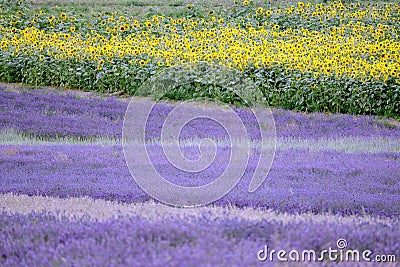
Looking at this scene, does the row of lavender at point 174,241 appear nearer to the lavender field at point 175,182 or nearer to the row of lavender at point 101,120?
the lavender field at point 175,182

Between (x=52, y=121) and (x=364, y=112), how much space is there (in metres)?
5.88

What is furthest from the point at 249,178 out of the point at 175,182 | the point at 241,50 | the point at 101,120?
the point at 241,50

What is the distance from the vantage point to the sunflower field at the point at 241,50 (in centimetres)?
1313

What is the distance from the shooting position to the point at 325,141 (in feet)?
34.3

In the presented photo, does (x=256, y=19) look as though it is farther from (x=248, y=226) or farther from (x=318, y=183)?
(x=248, y=226)

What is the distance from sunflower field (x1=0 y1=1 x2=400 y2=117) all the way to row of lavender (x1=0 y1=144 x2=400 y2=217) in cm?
425

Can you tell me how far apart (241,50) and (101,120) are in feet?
13.5

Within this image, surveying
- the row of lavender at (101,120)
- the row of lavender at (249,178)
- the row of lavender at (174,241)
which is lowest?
the row of lavender at (101,120)

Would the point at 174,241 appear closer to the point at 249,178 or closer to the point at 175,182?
the point at 175,182

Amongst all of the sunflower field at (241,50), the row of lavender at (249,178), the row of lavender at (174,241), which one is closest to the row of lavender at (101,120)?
the sunflower field at (241,50)

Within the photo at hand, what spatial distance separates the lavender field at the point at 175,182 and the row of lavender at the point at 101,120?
0.02m

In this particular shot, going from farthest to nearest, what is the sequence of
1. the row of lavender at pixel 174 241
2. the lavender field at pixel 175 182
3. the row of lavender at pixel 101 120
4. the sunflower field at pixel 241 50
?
1. the sunflower field at pixel 241 50
2. the row of lavender at pixel 101 120
3. the lavender field at pixel 175 182
4. the row of lavender at pixel 174 241

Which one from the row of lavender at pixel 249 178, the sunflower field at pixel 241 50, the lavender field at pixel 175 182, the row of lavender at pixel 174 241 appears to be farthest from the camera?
the sunflower field at pixel 241 50

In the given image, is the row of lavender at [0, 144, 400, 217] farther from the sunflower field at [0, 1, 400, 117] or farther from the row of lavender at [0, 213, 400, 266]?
the sunflower field at [0, 1, 400, 117]
